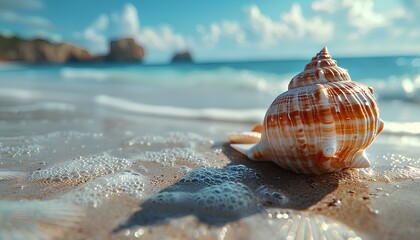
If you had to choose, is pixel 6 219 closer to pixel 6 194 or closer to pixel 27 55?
pixel 6 194

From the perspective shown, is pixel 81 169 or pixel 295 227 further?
pixel 81 169

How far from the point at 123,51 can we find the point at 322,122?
254ft

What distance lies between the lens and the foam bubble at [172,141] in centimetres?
303

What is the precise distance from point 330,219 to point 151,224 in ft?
2.98

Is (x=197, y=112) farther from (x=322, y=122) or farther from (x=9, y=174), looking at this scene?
(x=322, y=122)

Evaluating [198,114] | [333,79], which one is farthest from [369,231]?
[198,114]

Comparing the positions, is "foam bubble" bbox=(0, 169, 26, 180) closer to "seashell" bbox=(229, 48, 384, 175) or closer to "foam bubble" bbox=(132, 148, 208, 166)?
"foam bubble" bbox=(132, 148, 208, 166)

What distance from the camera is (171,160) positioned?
2.50 m

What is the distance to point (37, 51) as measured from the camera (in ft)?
244

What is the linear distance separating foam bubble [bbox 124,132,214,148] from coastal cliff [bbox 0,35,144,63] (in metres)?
75.4

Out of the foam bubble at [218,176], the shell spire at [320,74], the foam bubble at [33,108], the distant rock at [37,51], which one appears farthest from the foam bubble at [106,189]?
the distant rock at [37,51]

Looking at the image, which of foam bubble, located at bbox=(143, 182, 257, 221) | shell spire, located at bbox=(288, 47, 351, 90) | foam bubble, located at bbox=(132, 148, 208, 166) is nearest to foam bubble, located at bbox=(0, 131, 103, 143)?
foam bubble, located at bbox=(132, 148, 208, 166)

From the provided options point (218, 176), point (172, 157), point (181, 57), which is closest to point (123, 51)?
point (181, 57)

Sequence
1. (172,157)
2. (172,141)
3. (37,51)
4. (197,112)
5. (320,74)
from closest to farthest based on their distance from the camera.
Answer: (320,74)
(172,157)
(172,141)
(197,112)
(37,51)
